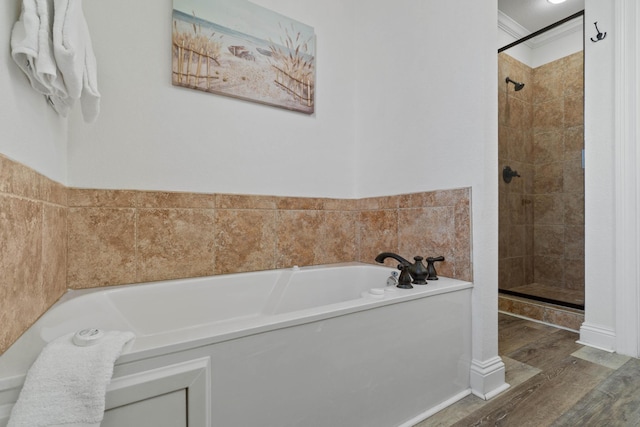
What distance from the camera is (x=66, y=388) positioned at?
0.60m

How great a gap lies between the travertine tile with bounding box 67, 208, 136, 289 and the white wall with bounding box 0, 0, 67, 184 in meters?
0.30

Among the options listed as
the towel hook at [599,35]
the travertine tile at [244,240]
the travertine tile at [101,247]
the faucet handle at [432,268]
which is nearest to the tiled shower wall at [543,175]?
the towel hook at [599,35]

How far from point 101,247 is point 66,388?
1014mm

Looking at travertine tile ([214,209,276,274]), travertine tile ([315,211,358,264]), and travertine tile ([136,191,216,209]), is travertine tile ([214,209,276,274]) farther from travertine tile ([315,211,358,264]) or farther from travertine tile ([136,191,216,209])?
travertine tile ([315,211,358,264])

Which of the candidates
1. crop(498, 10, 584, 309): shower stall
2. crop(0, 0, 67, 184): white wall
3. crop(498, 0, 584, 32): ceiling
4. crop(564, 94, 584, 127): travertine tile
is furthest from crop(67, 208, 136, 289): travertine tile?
crop(564, 94, 584, 127): travertine tile

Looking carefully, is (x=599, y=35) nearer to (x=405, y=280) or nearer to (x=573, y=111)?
(x=573, y=111)

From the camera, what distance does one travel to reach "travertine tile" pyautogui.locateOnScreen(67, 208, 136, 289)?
4.59 ft

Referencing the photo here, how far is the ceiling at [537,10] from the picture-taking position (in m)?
2.66

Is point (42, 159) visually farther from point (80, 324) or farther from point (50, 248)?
point (80, 324)

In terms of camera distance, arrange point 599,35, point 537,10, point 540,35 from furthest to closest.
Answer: point 540,35
point 537,10
point 599,35

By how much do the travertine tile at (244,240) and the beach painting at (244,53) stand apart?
0.71 meters

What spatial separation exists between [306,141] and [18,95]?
1.46 meters

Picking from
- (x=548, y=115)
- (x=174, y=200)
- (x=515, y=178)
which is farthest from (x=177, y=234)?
(x=548, y=115)

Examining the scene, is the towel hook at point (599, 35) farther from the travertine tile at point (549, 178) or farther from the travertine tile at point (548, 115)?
the travertine tile at point (549, 178)
